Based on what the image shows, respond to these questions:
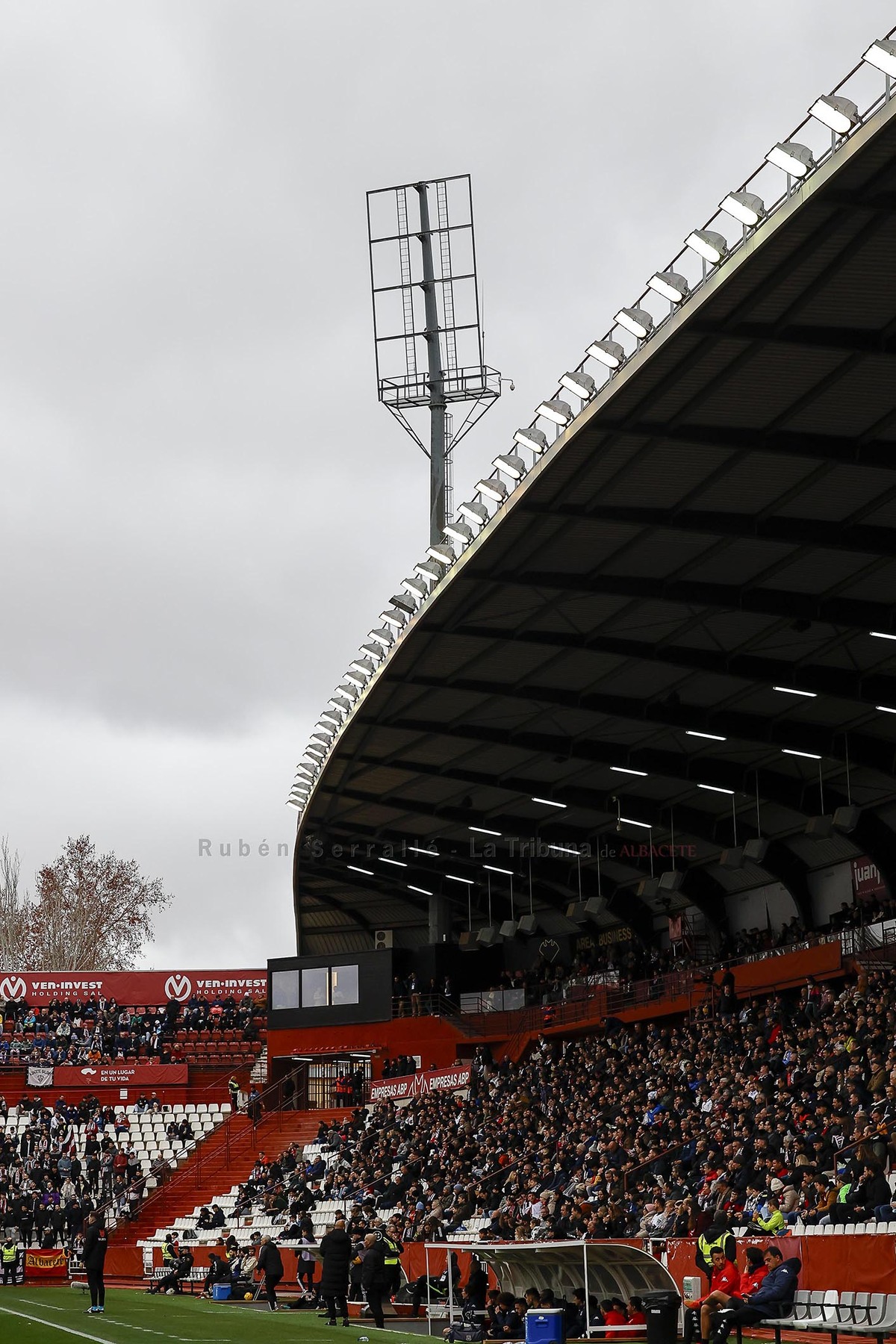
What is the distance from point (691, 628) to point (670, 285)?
39.8 ft

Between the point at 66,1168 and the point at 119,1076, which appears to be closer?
the point at 66,1168

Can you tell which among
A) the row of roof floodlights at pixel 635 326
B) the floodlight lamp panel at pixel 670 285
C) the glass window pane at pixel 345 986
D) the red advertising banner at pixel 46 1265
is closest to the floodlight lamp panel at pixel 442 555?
the row of roof floodlights at pixel 635 326

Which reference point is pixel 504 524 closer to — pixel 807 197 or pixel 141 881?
pixel 807 197

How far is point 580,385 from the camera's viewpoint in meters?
23.3

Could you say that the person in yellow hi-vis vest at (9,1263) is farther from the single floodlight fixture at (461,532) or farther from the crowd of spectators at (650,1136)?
the single floodlight fixture at (461,532)

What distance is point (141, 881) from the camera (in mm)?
78062

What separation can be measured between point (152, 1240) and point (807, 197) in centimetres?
3690

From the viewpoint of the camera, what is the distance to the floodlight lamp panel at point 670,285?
67.3ft

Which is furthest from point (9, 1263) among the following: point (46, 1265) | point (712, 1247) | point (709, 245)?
point (709, 245)

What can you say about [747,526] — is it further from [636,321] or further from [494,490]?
[636,321]

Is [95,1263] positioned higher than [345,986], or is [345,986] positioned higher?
[345,986]

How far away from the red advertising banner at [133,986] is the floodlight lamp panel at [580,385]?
139 feet

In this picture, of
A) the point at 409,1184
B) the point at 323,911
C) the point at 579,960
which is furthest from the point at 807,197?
the point at 323,911

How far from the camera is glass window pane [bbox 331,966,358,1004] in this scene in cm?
5716
